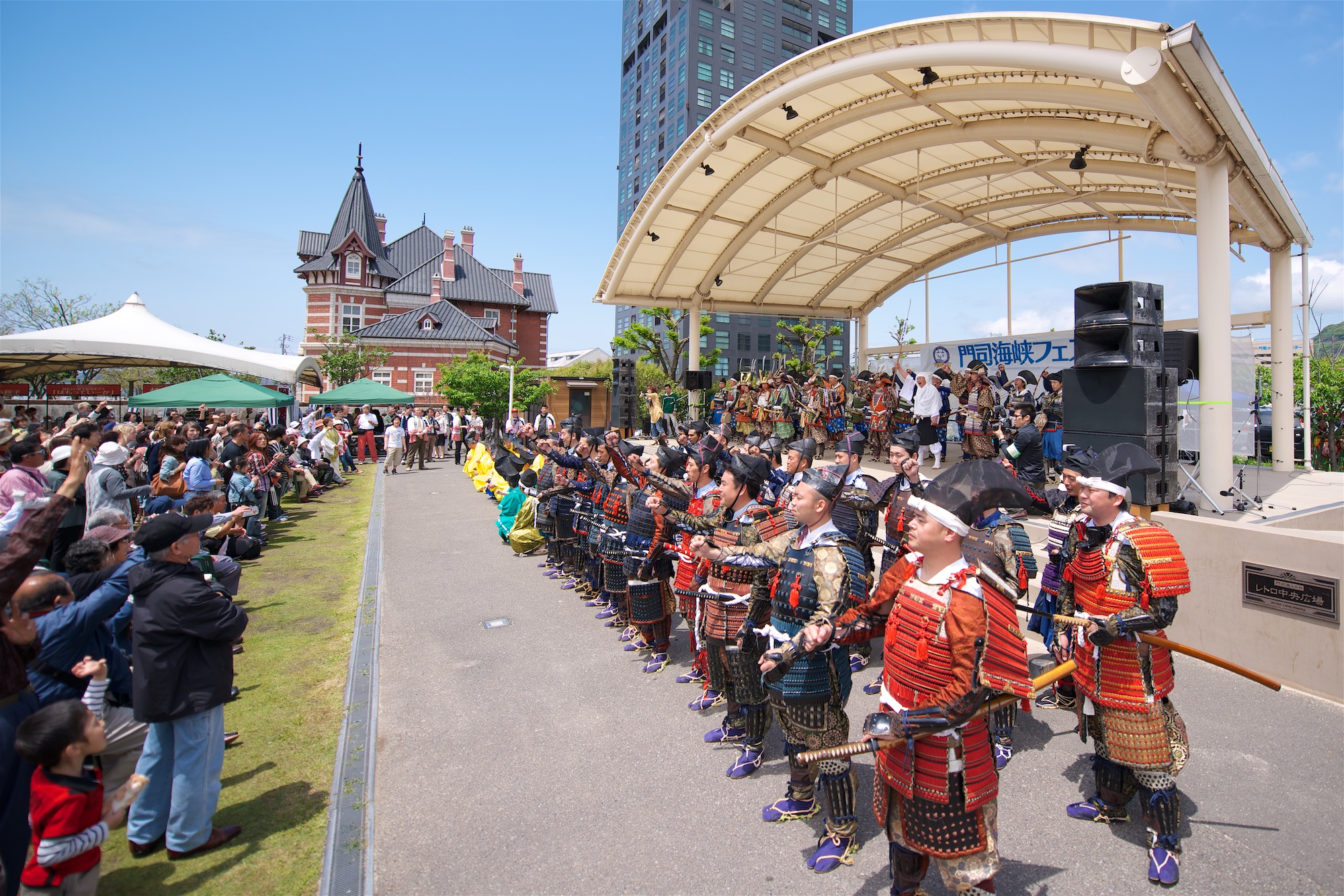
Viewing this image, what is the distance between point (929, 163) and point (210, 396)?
16674mm

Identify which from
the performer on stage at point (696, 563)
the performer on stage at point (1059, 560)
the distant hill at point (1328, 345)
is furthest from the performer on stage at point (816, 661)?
the distant hill at point (1328, 345)

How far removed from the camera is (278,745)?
4594 millimetres

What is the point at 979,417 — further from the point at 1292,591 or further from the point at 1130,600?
the point at 1130,600

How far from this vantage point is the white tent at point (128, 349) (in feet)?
46.7

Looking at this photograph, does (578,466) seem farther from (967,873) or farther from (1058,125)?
(1058,125)

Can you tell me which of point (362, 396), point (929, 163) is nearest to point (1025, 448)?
point (929, 163)

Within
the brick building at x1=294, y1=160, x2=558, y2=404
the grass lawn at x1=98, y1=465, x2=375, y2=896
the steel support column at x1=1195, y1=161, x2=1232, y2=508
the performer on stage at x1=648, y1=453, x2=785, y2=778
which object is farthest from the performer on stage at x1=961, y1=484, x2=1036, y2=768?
the brick building at x1=294, y1=160, x2=558, y2=404

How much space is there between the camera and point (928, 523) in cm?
264

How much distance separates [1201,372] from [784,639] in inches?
321

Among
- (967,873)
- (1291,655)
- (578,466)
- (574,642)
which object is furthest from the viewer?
(578,466)

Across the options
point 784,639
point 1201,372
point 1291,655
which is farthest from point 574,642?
point 1201,372

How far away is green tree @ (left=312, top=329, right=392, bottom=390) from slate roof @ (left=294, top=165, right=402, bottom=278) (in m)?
7.06

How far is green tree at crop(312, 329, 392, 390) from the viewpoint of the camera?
35.6 metres

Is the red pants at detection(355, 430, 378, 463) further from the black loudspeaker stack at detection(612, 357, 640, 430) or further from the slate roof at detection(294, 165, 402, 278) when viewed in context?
the slate roof at detection(294, 165, 402, 278)
